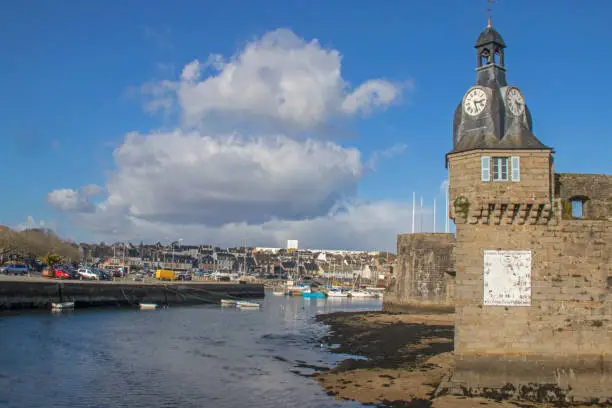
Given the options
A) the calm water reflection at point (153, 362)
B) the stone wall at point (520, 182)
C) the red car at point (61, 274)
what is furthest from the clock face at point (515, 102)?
the red car at point (61, 274)

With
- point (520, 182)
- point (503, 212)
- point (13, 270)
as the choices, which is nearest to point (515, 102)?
point (520, 182)

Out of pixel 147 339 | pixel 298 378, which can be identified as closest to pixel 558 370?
pixel 298 378

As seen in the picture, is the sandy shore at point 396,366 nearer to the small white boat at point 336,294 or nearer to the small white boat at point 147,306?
the small white boat at point 147,306

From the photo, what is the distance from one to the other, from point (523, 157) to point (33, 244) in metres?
98.3

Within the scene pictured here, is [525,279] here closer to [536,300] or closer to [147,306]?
[536,300]

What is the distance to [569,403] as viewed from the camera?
18688mm

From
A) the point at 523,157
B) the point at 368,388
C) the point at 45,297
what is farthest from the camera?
the point at 45,297

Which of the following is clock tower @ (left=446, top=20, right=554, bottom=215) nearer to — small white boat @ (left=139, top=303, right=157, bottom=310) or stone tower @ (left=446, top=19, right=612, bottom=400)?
stone tower @ (left=446, top=19, right=612, bottom=400)

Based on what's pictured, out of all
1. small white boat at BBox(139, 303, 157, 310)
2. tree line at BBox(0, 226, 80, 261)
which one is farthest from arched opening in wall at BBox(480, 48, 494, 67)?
tree line at BBox(0, 226, 80, 261)

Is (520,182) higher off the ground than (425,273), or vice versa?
(520,182)

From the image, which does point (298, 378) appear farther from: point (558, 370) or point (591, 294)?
point (591, 294)

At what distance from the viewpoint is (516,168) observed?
19984 millimetres

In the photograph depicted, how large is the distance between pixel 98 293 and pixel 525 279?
168ft

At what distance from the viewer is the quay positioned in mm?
50469
